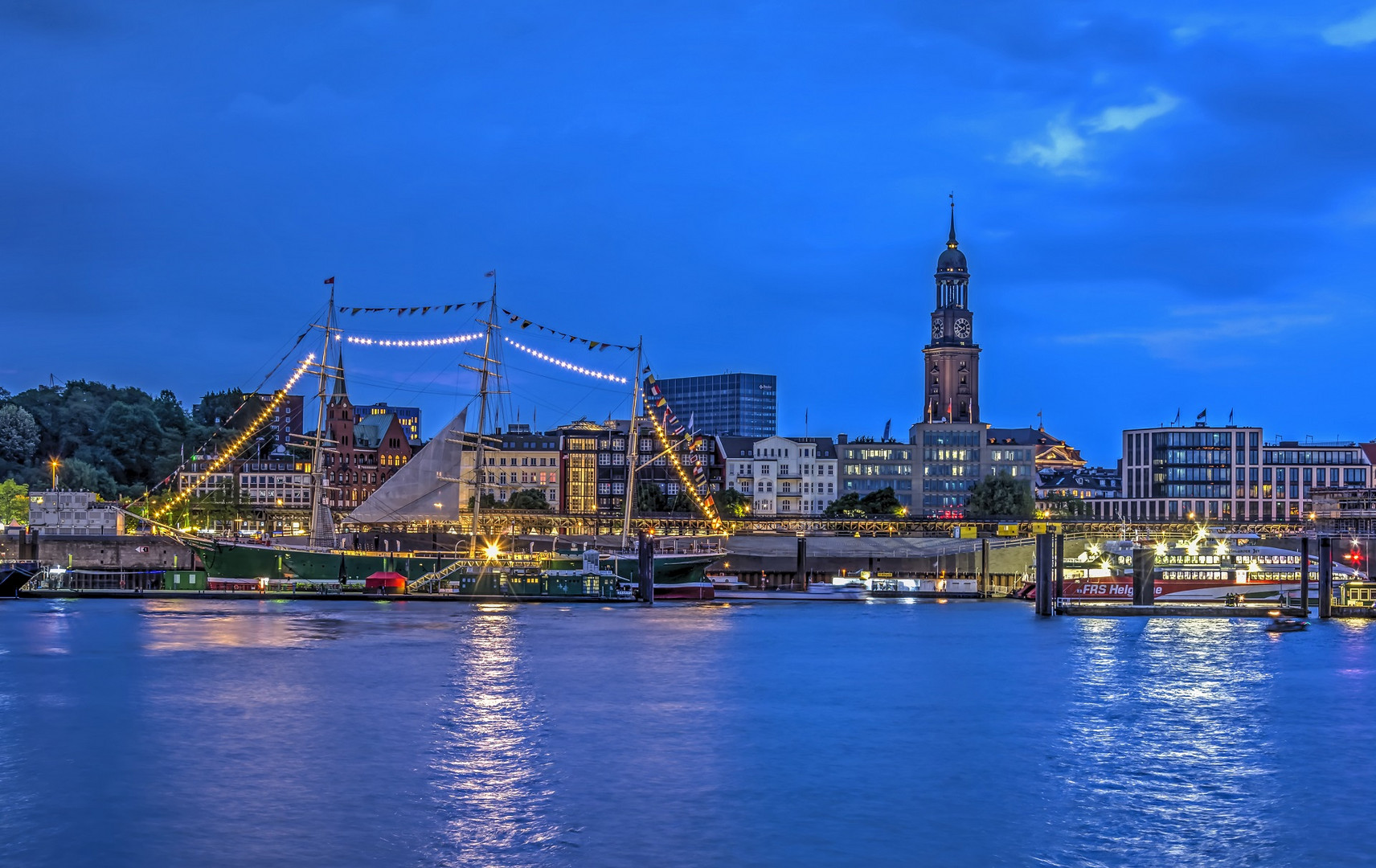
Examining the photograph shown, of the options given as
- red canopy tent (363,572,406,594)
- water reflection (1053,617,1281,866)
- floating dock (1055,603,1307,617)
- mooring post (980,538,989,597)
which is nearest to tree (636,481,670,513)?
mooring post (980,538,989,597)

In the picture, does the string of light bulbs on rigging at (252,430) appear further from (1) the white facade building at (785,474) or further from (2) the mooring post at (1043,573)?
(1) the white facade building at (785,474)

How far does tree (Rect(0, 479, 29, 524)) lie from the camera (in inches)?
5251

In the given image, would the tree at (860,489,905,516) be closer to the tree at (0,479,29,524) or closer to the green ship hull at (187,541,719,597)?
the green ship hull at (187,541,719,597)

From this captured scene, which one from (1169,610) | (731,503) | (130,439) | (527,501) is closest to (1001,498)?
(731,503)

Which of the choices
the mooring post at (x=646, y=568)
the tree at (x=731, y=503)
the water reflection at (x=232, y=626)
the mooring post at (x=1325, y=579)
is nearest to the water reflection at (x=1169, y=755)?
the mooring post at (x=1325, y=579)

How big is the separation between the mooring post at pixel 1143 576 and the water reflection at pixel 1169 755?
16.7 metres

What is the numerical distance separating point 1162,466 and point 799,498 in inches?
1758

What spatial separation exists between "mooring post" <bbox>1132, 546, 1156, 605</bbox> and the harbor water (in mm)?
13740

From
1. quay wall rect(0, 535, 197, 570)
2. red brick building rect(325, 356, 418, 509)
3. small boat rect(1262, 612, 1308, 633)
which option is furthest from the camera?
red brick building rect(325, 356, 418, 509)

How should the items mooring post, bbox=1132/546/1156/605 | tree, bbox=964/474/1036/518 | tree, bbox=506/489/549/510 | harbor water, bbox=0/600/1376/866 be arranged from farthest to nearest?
tree, bbox=964/474/1036/518
tree, bbox=506/489/549/510
mooring post, bbox=1132/546/1156/605
harbor water, bbox=0/600/1376/866

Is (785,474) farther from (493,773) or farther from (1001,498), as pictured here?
(493,773)

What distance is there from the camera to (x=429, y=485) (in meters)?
97.6

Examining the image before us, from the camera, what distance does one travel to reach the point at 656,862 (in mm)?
28953

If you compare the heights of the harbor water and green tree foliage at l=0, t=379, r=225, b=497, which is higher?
green tree foliage at l=0, t=379, r=225, b=497
